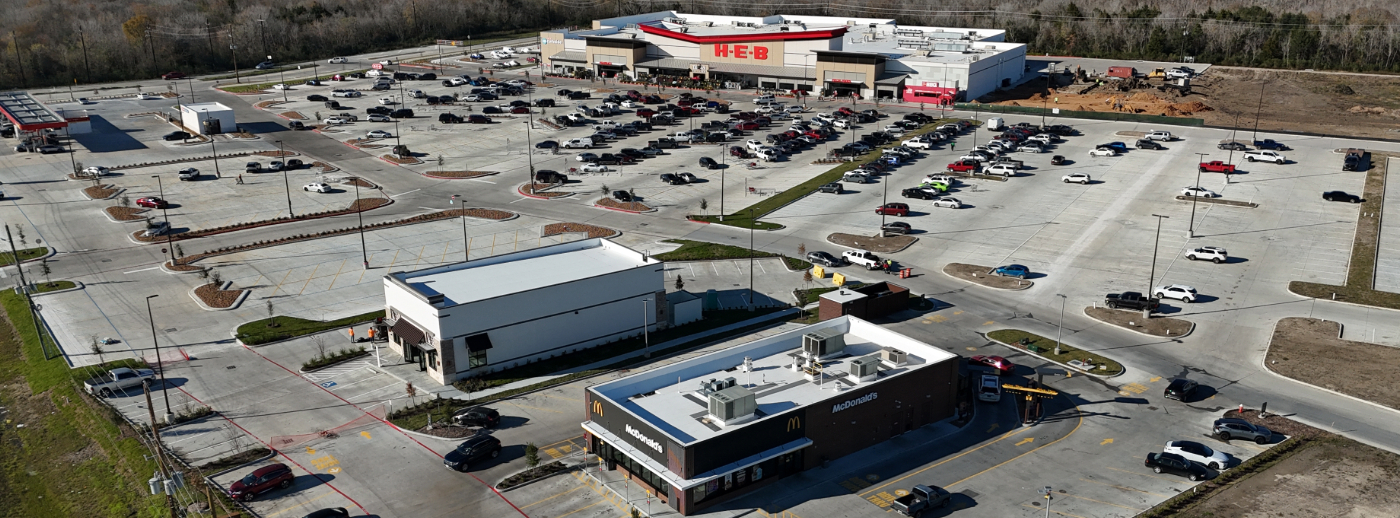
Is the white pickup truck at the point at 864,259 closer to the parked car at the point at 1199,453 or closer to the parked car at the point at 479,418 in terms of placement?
the parked car at the point at 1199,453

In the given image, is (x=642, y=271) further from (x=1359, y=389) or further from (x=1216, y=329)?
(x=1359, y=389)

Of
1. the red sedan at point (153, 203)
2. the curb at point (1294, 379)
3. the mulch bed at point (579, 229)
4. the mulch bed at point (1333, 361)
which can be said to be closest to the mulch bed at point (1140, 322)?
the curb at point (1294, 379)

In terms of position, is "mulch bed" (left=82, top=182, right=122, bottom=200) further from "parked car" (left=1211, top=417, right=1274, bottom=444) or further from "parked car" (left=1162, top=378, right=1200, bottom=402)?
"parked car" (left=1211, top=417, right=1274, bottom=444)

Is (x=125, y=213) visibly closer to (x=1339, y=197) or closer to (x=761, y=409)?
(x=761, y=409)

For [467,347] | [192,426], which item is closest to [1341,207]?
[467,347]

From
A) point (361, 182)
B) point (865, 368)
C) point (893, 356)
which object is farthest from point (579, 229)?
point (865, 368)

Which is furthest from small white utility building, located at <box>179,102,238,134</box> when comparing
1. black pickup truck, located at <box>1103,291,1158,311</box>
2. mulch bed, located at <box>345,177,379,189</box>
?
black pickup truck, located at <box>1103,291,1158,311</box>

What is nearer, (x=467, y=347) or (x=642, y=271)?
(x=467, y=347)
